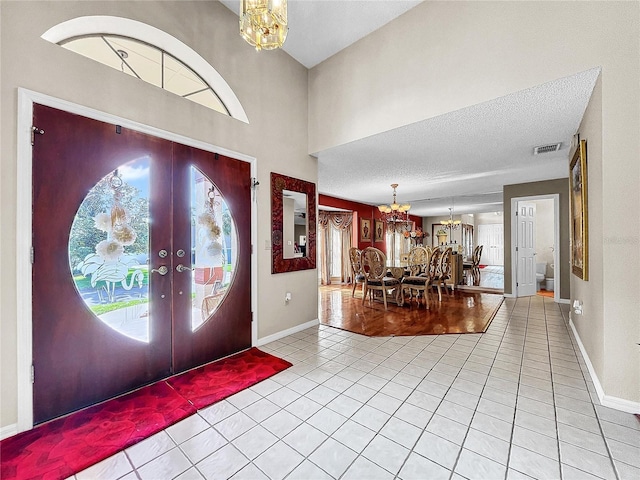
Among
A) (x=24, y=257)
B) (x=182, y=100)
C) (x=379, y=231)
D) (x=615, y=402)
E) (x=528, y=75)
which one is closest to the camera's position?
(x=24, y=257)

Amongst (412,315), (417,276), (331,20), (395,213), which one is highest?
(331,20)

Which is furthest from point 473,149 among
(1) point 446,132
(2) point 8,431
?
(2) point 8,431

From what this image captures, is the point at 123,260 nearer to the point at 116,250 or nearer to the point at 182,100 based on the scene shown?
the point at 116,250

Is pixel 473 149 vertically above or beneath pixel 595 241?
above

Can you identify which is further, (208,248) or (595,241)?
(208,248)

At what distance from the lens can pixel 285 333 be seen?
3445mm

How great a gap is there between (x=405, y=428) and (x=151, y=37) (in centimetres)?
379

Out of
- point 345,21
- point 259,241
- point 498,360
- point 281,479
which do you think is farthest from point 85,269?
point 498,360

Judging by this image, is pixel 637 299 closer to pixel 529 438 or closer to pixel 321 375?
pixel 529 438

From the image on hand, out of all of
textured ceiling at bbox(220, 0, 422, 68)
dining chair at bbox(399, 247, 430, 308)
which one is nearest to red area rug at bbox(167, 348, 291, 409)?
dining chair at bbox(399, 247, 430, 308)

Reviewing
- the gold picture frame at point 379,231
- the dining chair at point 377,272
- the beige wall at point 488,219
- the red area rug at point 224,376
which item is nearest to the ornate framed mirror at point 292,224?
the red area rug at point 224,376

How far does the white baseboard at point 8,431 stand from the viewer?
63.8 inches

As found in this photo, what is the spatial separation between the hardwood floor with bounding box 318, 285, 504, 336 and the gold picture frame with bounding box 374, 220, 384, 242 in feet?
11.5

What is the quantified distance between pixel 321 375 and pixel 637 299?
2404mm
